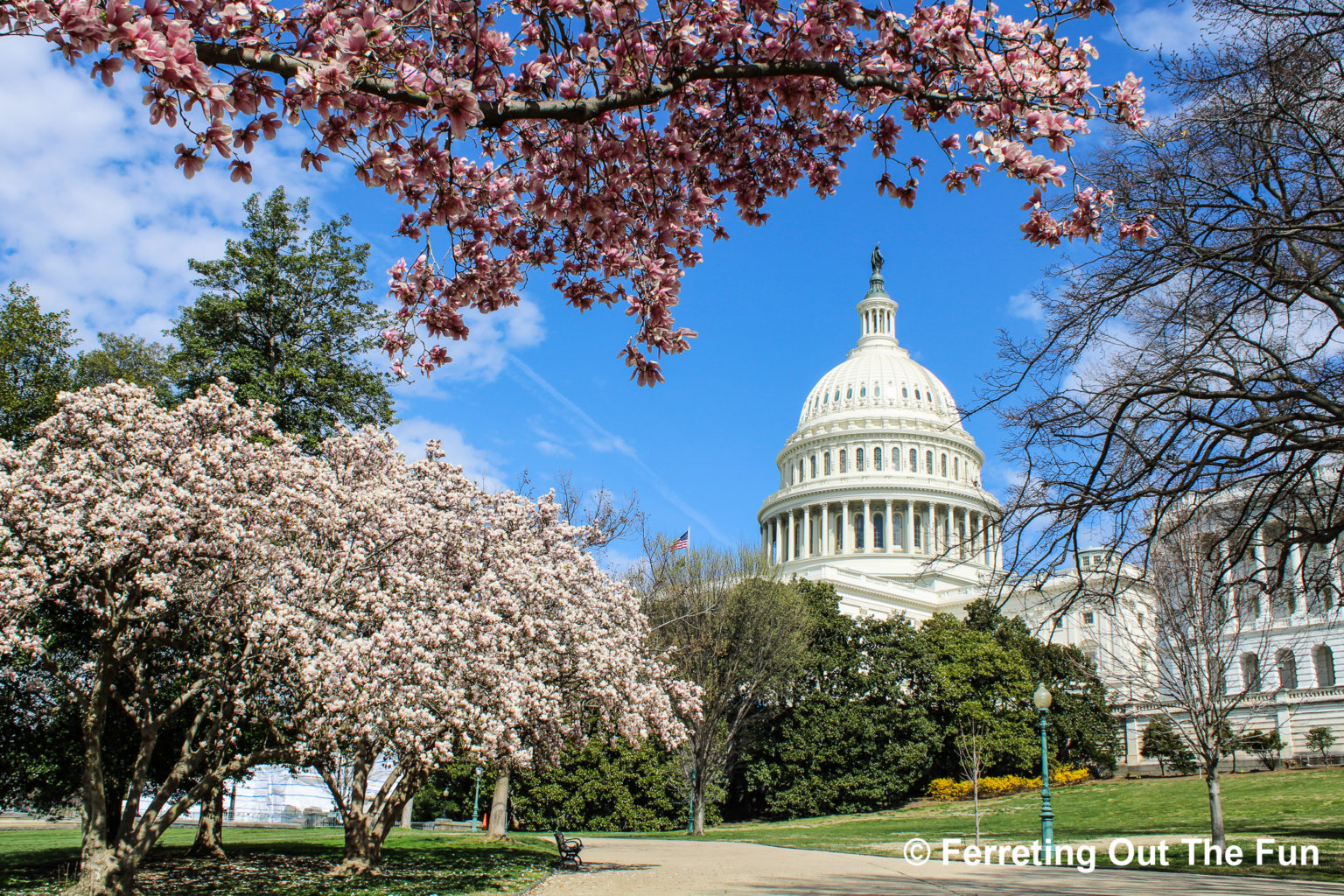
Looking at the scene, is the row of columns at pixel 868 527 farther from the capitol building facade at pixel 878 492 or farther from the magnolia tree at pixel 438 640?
the magnolia tree at pixel 438 640

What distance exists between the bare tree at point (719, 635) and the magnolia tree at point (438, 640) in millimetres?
13976

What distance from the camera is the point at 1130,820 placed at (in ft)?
106

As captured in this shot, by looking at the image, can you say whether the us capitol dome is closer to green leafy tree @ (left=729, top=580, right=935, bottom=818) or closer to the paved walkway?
green leafy tree @ (left=729, top=580, right=935, bottom=818)

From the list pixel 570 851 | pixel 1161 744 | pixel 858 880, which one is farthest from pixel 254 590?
pixel 1161 744

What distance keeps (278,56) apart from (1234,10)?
9071 mm

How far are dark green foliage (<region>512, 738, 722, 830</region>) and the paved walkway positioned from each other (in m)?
20.4

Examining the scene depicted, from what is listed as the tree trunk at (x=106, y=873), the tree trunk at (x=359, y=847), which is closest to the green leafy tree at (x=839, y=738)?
the tree trunk at (x=359, y=847)

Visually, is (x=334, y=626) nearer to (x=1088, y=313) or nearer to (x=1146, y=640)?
(x=1088, y=313)

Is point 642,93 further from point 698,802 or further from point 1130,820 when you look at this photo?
point 698,802

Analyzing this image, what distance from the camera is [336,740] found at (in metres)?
17.2

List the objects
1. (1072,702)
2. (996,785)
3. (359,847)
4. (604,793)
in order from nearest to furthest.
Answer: (359,847), (604,793), (996,785), (1072,702)

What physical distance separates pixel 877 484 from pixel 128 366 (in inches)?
2745

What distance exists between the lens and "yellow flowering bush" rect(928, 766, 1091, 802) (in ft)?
154

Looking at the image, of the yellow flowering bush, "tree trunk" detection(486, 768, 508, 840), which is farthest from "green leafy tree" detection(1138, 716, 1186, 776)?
"tree trunk" detection(486, 768, 508, 840)
